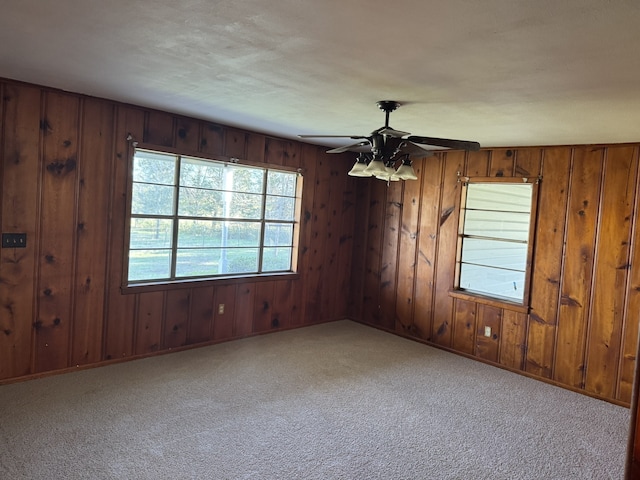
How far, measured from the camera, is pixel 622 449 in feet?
9.87

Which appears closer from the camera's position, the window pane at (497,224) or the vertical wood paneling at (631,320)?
the vertical wood paneling at (631,320)

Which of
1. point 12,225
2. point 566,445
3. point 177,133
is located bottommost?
point 566,445

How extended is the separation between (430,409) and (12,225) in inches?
141

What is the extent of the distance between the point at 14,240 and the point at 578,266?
4902 millimetres

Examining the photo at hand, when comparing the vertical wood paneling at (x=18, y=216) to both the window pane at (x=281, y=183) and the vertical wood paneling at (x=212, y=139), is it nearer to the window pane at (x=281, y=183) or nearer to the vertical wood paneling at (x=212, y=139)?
the vertical wood paneling at (x=212, y=139)

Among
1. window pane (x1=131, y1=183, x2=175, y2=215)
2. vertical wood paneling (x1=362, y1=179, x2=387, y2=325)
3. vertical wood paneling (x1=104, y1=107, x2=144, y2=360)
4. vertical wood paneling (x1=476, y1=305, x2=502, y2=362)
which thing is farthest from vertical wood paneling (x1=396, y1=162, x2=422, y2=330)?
vertical wood paneling (x1=104, y1=107, x2=144, y2=360)

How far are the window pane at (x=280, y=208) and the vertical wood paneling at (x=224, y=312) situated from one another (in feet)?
3.19

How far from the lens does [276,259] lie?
527cm

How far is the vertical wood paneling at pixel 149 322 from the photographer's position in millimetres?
4062

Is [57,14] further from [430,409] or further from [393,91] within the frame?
[430,409]

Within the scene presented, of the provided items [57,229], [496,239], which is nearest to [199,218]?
[57,229]

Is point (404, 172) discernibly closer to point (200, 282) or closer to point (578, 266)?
point (578, 266)

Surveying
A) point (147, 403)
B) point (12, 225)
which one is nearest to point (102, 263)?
point (12, 225)

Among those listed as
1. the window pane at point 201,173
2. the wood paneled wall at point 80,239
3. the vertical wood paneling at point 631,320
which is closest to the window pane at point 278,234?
the wood paneled wall at point 80,239
